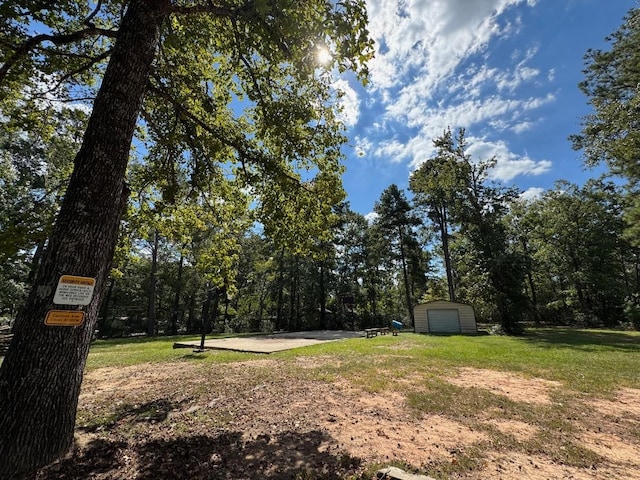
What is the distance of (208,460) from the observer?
3117mm

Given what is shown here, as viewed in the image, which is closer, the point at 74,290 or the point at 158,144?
the point at 74,290

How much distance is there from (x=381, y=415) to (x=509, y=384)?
12.3 feet

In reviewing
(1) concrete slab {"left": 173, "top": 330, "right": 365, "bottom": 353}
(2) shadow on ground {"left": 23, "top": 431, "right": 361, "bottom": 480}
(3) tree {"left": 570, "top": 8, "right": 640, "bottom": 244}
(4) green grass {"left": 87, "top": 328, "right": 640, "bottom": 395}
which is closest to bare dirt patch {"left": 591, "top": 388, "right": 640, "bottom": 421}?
(4) green grass {"left": 87, "top": 328, "right": 640, "bottom": 395}

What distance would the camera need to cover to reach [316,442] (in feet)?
11.8

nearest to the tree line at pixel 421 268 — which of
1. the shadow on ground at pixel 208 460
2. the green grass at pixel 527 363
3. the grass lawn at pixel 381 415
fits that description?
the green grass at pixel 527 363

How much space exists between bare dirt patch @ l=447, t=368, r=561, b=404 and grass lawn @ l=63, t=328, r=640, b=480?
0.04 meters

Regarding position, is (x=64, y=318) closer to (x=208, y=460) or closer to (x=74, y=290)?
(x=74, y=290)

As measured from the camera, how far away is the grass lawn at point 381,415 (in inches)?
124

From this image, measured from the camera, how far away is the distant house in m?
20.8

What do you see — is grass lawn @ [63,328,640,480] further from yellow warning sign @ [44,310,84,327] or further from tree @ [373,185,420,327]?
tree @ [373,185,420,327]

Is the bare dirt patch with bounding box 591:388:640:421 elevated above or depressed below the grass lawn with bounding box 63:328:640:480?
below

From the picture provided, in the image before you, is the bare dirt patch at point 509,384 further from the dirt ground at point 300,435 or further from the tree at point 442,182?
the tree at point 442,182

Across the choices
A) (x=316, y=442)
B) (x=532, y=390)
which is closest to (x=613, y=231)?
(x=532, y=390)

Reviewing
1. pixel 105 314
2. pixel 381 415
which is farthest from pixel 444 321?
pixel 105 314
